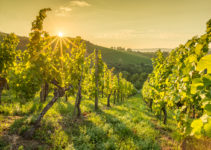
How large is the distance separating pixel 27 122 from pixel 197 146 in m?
9.66

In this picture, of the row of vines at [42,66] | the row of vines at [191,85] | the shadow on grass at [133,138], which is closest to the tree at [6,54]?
the row of vines at [42,66]

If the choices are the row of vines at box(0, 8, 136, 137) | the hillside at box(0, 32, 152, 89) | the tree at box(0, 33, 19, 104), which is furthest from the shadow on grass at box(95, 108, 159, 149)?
the hillside at box(0, 32, 152, 89)

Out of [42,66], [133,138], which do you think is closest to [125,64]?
[133,138]

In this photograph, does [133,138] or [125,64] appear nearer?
[133,138]

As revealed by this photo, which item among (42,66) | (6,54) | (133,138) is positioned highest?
(6,54)

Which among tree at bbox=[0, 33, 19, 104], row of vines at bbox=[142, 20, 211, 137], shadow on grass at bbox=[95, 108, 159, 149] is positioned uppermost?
tree at bbox=[0, 33, 19, 104]

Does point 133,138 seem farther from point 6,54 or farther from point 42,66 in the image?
point 6,54

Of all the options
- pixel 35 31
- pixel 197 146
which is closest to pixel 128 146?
pixel 197 146

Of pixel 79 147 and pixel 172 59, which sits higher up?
pixel 172 59

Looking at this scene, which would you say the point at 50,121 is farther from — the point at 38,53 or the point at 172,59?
the point at 172,59

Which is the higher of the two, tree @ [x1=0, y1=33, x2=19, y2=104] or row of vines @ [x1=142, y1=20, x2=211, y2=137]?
tree @ [x1=0, y1=33, x2=19, y2=104]

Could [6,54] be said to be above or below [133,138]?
above

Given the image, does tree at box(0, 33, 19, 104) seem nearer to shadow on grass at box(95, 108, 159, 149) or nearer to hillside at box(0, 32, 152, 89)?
shadow on grass at box(95, 108, 159, 149)

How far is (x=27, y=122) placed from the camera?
7.34 meters
